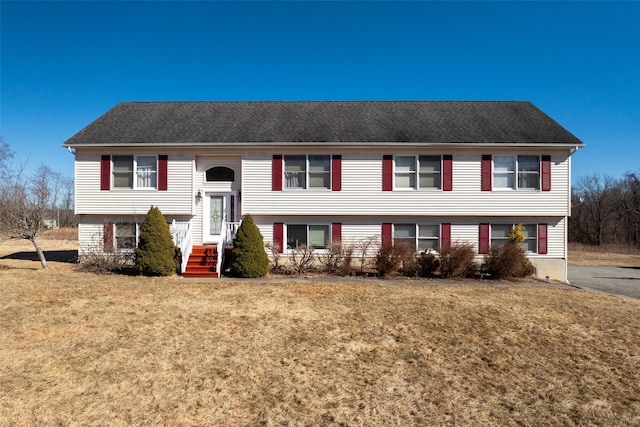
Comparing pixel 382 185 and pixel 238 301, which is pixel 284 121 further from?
pixel 238 301

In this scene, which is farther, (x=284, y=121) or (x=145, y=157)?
(x=284, y=121)

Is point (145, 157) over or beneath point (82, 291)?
over

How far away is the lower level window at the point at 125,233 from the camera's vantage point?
14312mm

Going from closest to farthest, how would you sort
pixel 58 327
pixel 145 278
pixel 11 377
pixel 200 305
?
pixel 11 377
pixel 58 327
pixel 200 305
pixel 145 278

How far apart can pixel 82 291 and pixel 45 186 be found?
674cm

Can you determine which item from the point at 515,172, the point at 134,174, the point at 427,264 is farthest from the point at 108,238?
the point at 515,172

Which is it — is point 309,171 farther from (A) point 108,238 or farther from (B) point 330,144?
(A) point 108,238

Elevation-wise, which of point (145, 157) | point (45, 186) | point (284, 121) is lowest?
point (45, 186)

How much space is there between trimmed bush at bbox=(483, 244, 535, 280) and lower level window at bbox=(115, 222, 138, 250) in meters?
13.9

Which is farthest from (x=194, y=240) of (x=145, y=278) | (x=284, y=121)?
(x=284, y=121)

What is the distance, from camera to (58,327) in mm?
6535

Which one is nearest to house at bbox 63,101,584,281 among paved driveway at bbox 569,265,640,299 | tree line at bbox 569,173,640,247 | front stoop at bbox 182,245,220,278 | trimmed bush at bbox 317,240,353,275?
front stoop at bbox 182,245,220,278

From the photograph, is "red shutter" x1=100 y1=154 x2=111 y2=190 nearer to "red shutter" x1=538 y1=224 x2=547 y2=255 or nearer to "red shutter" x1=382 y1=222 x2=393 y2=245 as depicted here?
"red shutter" x1=382 y1=222 x2=393 y2=245

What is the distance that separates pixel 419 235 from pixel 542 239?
5.03 metres
